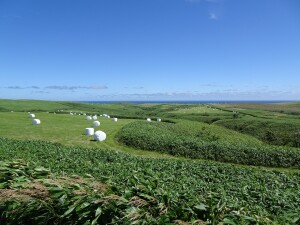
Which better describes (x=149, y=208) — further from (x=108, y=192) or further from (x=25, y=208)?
(x=25, y=208)

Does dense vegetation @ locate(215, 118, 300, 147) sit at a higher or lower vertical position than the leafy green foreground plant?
lower

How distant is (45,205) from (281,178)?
16.5 m

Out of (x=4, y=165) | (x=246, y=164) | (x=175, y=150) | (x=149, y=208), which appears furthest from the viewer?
(x=175, y=150)

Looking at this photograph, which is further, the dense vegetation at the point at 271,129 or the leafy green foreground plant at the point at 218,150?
the dense vegetation at the point at 271,129

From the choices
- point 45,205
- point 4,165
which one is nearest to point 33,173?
point 4,165

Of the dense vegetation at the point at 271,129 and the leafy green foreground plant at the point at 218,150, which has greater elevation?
the leafy green foreground plant at the point at 218,150

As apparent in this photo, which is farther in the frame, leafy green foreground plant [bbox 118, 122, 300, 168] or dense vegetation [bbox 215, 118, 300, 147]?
dense vegetation [bbox 215, 118, 300, 147]

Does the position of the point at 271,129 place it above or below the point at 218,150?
below

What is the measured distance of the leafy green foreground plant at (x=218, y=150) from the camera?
28.2m

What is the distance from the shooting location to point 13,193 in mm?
5496

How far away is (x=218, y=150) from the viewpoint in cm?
3038

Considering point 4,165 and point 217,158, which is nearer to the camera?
point 4,165

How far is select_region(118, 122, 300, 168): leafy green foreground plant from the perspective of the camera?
1109 inches

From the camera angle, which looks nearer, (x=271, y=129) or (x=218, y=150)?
(x=218, y=150)
